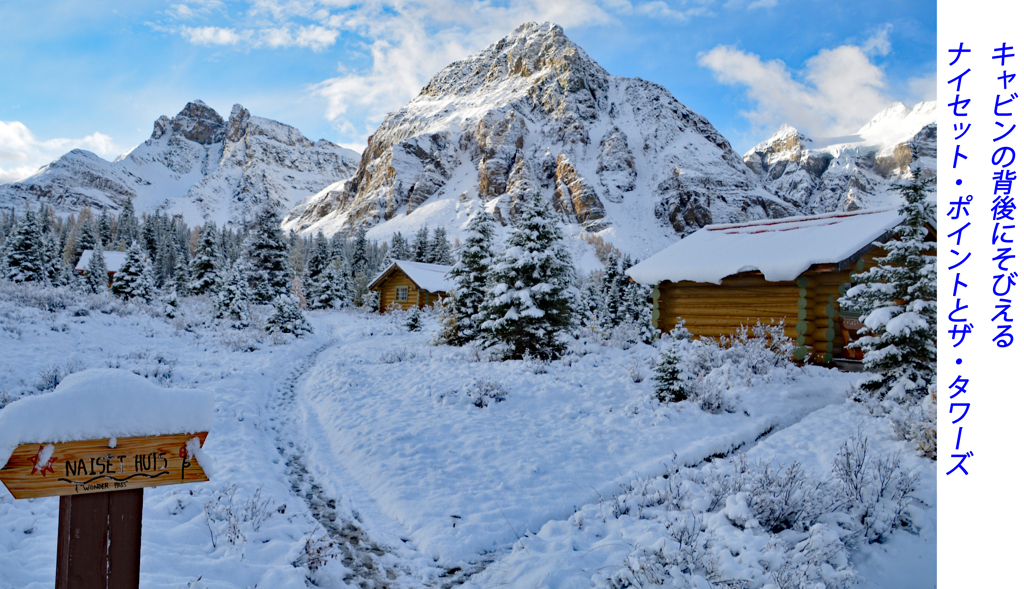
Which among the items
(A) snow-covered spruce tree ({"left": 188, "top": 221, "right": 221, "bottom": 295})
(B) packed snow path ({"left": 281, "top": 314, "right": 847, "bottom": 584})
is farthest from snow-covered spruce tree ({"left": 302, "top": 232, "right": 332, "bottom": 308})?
(B) packed snow path ({"left": 281, "top": 314, "right": 847, "bottom": 584})

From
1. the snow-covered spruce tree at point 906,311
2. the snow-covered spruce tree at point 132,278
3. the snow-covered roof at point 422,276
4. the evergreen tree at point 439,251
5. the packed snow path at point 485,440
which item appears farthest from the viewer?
the evergreen tree at point 439,251

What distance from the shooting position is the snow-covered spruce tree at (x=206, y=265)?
37.3 meters

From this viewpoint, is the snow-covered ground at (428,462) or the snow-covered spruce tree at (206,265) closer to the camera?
the snow-covered ground at (428,462)

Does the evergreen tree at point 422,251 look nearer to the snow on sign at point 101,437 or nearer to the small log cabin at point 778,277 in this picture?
the small log cabin at point 778,277

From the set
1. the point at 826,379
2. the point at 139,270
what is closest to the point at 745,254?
the point at 826,379

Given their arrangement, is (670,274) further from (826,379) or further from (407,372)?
(407,372)

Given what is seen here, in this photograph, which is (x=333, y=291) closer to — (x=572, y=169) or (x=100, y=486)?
(x=100, y=486)

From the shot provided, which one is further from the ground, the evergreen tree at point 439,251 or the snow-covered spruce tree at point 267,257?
the evergreen tree at point 439,251

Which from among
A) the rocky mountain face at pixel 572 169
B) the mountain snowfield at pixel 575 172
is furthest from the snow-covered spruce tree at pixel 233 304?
the rocky mountain face at pixel 572 169

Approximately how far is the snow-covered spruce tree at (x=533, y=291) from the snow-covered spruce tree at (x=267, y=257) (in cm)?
2655

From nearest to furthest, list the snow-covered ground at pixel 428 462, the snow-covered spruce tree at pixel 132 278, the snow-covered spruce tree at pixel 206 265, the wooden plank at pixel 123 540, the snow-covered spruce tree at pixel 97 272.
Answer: the wooden plank at pixel 123 540 < the snow-covered ground at pixel 428 462 < the snow-covered spruce tree at pixel 132 278 < the snow-covered spruce tree at pixel 206 265 < the snow-covered spruce tree at pixel 97 272

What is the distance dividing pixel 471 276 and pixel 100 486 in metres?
17.0

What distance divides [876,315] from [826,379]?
3.32 meters
